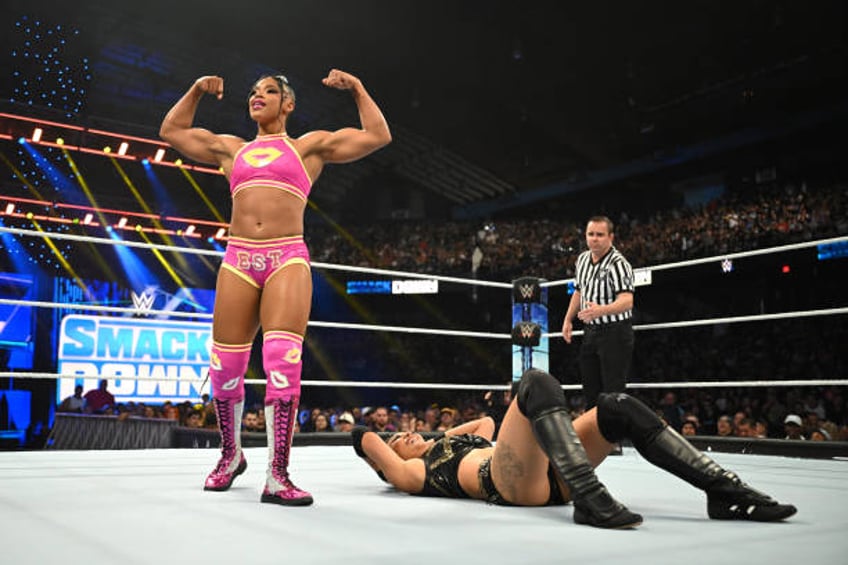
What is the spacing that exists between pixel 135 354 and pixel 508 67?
7.93m

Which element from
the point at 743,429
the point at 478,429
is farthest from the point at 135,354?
the point at 478,429

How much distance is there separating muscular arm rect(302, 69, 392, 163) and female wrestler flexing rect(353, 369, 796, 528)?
0.90 metres

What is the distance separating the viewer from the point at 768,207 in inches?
456

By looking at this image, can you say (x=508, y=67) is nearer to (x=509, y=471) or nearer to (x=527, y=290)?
(x=527, y=290)

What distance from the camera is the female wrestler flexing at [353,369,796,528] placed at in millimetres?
1484

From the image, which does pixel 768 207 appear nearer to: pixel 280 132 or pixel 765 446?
pixel 765 446

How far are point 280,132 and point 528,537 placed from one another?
139 cm

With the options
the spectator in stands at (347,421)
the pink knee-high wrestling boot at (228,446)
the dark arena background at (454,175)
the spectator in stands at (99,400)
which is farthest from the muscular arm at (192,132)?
the spectator in stands at (99,400)

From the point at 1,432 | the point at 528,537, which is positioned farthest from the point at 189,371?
the point at 528,537

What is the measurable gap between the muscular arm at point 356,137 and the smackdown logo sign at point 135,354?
9.60 meters

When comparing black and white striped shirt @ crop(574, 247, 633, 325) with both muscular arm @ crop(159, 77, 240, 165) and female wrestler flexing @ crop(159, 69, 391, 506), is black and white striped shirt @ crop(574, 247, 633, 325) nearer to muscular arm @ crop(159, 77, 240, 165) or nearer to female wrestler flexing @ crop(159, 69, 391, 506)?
female wrestler flexing @ crop(159, 69, 391, 506)

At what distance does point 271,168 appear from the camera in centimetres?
210

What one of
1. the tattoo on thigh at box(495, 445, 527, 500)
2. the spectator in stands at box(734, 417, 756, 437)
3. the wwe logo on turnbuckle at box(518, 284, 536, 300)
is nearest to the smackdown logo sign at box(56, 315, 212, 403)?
the spectator in stands at box(734, 417, 756, 437)

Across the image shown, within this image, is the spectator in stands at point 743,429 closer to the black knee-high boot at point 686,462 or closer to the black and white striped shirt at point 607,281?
the black and white striped shirt at point 607,281
